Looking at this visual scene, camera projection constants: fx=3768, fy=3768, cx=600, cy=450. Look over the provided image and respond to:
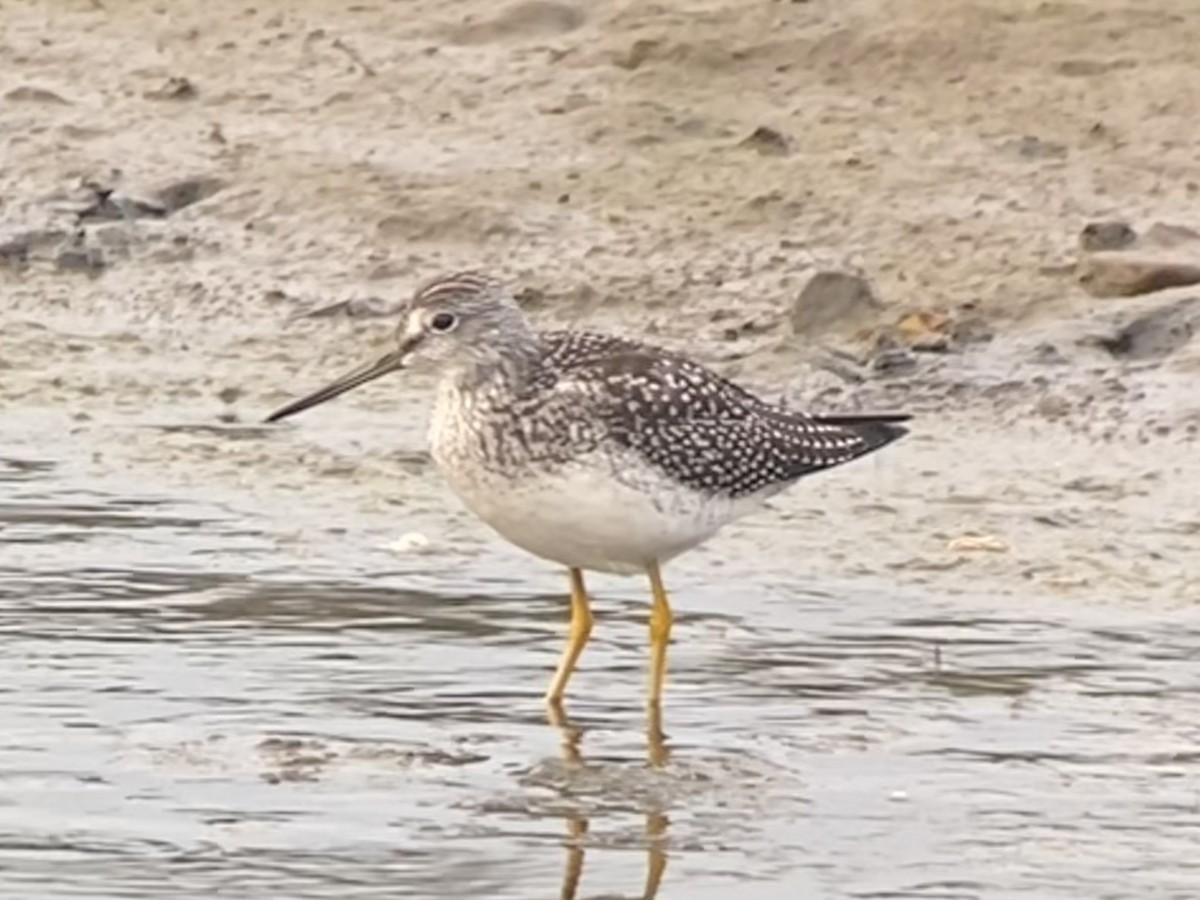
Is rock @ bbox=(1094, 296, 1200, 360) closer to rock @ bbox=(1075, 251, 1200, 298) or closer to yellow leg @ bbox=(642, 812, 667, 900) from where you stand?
rock @ bbox=(1075, 251, 1200, 298)

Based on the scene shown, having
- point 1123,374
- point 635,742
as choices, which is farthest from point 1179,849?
point 1123,374

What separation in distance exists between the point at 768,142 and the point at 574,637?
4.27 metres

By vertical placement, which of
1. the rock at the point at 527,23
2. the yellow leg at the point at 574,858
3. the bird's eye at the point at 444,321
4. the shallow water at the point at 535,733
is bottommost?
the yellow leg at the point at 574,858

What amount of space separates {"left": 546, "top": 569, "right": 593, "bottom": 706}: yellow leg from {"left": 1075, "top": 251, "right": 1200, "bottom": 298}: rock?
282 cm

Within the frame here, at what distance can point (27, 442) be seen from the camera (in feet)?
38.4

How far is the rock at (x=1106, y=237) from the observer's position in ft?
39.7

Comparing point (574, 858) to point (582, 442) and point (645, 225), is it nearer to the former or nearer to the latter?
point (582, 442)

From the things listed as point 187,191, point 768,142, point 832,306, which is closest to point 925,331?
point 832,306

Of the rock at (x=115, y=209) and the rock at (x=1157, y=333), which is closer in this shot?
the rock at (x=1157, y=333)

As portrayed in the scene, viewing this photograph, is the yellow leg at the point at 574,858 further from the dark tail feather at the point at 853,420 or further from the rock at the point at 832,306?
the rock at the point at 832,306

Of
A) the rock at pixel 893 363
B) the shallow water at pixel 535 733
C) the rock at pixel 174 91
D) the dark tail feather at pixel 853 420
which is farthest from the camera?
the rock at pixel 174 91

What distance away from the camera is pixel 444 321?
9.44 meters

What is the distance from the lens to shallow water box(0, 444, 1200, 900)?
25.6 ft

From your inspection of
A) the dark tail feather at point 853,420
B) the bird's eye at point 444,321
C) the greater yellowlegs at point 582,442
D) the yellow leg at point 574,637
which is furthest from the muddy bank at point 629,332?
the bird's eye at point 444,321
